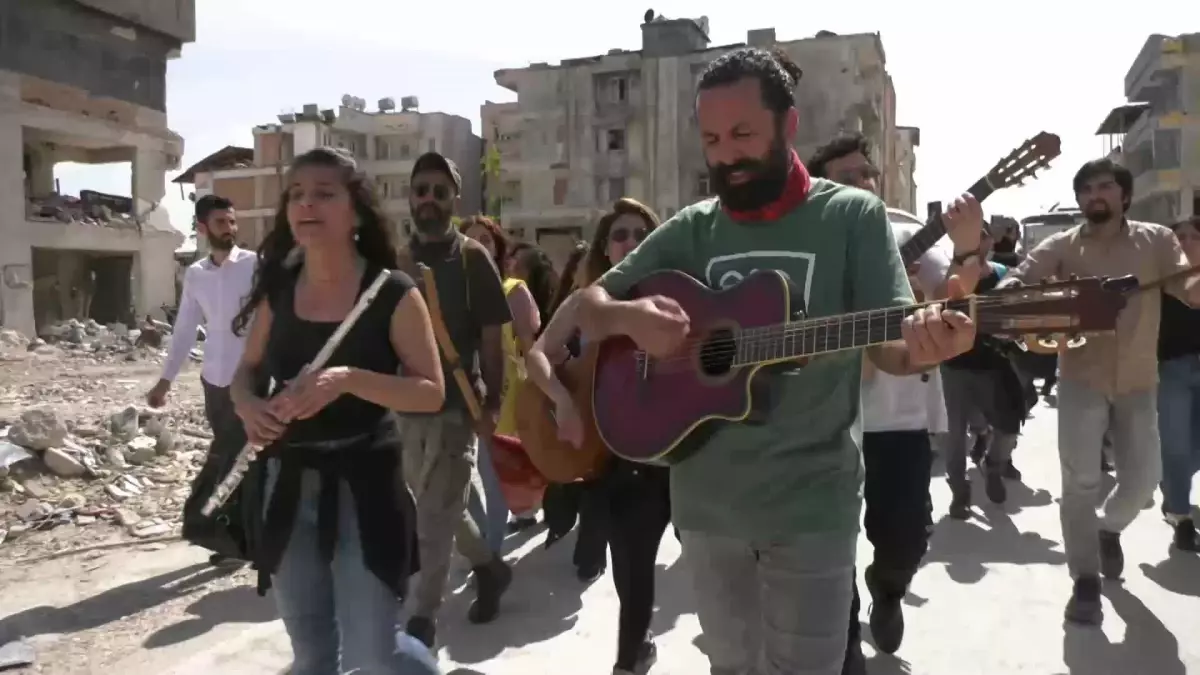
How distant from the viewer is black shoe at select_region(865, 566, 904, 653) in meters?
3.96

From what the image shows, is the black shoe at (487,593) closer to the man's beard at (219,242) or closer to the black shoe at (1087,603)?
the man's beard at (219,242)

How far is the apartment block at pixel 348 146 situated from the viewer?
54.1 meters

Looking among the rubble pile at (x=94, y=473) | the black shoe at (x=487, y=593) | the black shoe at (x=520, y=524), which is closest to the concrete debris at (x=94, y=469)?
the rubble pile at (x=94, y=473)

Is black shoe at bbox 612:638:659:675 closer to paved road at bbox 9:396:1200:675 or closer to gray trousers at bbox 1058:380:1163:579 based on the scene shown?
paved road at bbox 9:396:1200:675

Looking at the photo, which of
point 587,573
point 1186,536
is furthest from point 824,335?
point 1186,536

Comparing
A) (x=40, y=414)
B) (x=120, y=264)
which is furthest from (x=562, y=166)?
(x=40, y=414)

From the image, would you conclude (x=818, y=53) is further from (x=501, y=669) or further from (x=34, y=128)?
(x=501, y=669)

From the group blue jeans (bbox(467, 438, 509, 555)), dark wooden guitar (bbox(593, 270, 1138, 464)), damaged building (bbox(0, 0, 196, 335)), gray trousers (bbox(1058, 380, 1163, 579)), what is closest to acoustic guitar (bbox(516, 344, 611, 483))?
dark wooden guitar (bbox(593, 270, 1138, 464))

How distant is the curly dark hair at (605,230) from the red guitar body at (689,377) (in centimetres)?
149

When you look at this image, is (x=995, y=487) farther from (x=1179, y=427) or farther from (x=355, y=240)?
(x=355, y=240)

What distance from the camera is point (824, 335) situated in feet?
7.00

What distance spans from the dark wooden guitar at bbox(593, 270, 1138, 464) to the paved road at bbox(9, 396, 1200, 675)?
5.98 feet

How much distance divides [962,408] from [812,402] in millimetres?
4698

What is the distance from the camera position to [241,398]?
9.16ft
